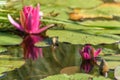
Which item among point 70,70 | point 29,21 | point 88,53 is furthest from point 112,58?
point 29,21

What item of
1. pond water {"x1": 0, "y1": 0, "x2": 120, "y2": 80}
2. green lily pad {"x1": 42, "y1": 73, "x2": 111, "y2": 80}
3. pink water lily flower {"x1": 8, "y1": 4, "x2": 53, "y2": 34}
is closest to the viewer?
green lily pad {"x1": 42, "y1": 73, "x2": 111, "y2": 80}

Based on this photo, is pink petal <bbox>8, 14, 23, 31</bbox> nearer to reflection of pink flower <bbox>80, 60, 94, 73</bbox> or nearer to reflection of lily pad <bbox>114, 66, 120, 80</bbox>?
reflection of pink flower <bbox>80, 60, 94, 73</bbox>

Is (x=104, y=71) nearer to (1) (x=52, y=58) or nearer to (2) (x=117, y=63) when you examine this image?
(2) (x=117, y=63)

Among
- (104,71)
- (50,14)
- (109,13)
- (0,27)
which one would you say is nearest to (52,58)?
(104,71)

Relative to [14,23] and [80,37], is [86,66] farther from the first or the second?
[14,23]

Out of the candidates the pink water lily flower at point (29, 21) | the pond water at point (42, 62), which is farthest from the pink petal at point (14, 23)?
the pond water at point (42, 62)

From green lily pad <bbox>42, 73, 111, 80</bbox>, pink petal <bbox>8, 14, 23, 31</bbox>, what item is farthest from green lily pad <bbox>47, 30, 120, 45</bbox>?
green lily pad <bbox>42, 73, 111, 80</bbox>
